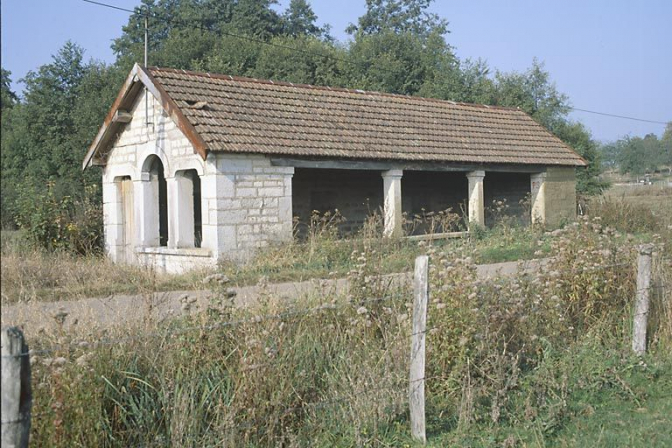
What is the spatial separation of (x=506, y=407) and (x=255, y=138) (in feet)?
30.6

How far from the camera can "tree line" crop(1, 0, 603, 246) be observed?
31.8m

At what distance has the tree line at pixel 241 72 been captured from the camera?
104ft

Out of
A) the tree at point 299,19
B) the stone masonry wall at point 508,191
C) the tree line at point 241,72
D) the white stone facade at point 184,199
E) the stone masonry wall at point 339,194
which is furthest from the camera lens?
the tree at point 299,19

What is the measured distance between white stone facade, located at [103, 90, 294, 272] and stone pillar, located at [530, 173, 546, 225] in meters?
8.71

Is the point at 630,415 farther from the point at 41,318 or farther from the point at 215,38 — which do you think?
the point at 215,38

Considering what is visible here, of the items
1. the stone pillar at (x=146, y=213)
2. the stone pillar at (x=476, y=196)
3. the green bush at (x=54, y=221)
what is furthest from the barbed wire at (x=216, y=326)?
the stone pillar at (x=476, y=196)

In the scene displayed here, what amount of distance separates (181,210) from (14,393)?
11.6 meters

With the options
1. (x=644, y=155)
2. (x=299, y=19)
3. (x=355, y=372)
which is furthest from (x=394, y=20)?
Result: (x=355, y=372)

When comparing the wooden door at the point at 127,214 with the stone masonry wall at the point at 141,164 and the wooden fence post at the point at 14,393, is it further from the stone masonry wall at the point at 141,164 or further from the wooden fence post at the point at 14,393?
the wooden fence post at the point at 14,393

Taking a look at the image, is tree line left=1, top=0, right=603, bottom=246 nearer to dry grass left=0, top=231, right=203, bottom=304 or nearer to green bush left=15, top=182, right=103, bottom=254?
green bush left=15, top=182, right=103, bottom=254

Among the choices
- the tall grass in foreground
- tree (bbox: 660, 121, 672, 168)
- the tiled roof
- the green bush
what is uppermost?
tree (bbox: 660, 121, 672, 168)

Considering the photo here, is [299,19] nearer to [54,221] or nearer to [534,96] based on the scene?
[534,96]

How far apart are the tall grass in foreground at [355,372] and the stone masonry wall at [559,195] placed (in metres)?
13.4

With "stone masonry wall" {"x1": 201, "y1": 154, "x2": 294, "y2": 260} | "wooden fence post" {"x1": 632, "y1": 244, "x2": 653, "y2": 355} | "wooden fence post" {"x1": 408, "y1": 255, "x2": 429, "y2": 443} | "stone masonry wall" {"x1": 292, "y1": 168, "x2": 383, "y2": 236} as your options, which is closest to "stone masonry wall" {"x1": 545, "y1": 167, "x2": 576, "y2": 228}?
"stone masonry wall" {"x1": 292, "y1": 168, "x2": 383, "y2": 236}
